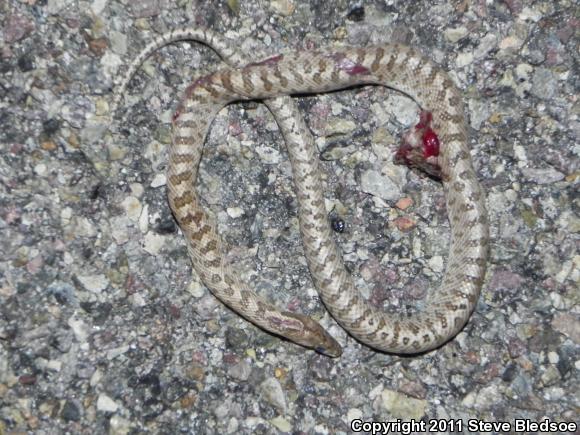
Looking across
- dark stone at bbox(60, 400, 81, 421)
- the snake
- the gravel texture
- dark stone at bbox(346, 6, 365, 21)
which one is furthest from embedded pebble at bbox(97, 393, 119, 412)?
dark stone at bbox(346, 6, 365, 21)

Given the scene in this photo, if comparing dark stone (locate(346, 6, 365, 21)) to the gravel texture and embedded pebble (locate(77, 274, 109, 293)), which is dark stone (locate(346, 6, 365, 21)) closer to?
the gravel texture

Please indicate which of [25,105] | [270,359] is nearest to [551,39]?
[270,359]

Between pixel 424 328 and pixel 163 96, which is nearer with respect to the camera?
pixel 424 328

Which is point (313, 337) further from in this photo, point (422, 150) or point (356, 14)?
point (356, 14)

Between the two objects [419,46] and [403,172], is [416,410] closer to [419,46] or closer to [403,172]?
[403,172]

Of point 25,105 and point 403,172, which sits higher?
point 403,172

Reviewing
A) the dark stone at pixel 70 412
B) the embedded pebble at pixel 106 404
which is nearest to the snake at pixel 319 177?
the embedded pebble at pixel 106 404

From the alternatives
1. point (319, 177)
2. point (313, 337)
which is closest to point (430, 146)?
point (319, 177)
